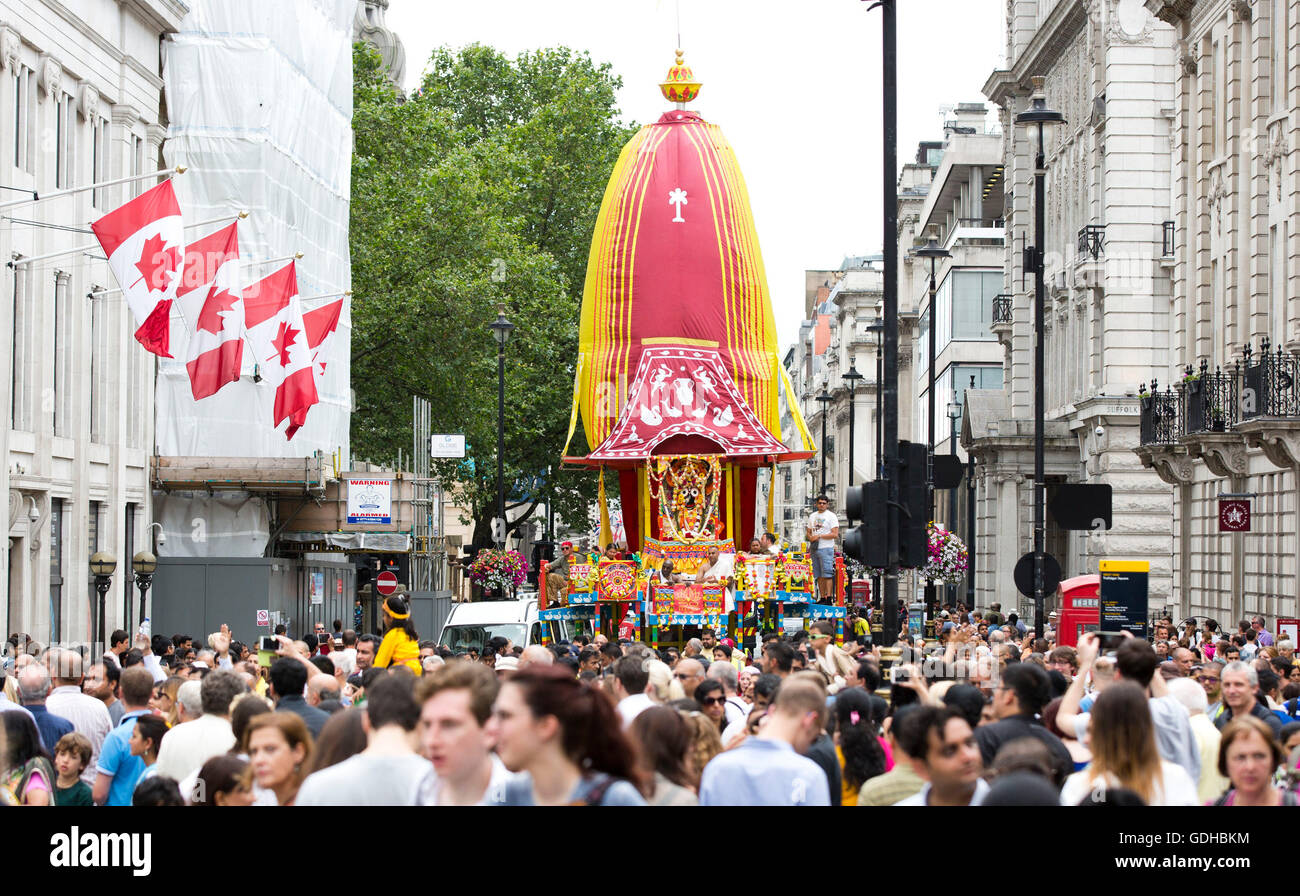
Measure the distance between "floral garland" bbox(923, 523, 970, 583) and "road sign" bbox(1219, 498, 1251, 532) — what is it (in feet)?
62.2

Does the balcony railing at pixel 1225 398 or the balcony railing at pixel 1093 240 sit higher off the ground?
the balcony railing at pixel 1093 240

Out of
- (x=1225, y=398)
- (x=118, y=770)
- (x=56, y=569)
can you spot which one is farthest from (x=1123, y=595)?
(x=56, y=569)

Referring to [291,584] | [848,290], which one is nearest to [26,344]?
[291,584]

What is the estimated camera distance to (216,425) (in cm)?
3756

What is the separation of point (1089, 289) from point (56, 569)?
80.3 feet

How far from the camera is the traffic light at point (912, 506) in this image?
52.5 feet

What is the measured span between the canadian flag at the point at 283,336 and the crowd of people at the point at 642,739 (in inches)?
725

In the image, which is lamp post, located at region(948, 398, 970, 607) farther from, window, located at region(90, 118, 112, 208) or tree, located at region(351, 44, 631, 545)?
window, located at region(90, 118, 112, 208)

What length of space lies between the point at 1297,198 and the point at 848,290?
7649 centimetres

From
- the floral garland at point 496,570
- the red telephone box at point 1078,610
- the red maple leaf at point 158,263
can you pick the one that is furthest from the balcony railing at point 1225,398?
the floral garland at point 496,570

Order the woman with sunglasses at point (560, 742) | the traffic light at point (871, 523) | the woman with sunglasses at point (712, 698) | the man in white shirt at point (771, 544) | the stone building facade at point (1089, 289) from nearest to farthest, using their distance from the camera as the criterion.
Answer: the woman with sunglasses at point (560, 742) → the woman with sunglasses at point (712, 698) → the traffic light at point (871, 523) → the man in white shirt at point (771, 544) → the stone building facade at point (1089, 289)

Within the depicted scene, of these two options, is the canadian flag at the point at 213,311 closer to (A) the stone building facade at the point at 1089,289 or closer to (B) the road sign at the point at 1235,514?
(B) the road sign at the point at 1235,514

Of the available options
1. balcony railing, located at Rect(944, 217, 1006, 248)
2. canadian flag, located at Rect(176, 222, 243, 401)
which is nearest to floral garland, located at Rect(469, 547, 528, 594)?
canadian flag, located at Rect(176, 222, 243, 401)
